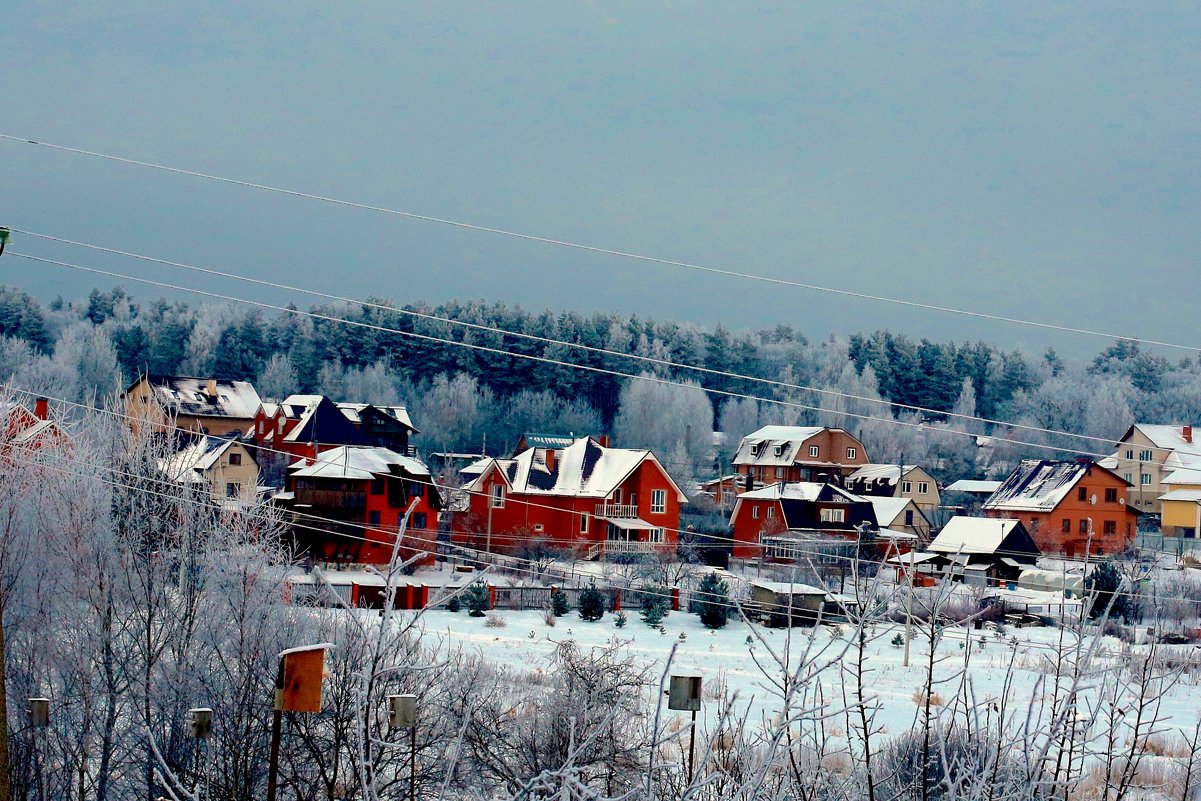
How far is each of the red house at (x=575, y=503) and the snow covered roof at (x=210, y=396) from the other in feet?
66.2

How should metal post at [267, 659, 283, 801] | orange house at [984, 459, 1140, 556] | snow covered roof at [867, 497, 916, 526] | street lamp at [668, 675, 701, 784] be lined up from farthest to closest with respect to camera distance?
snow covered roof at [867, 497, 916, 526], orange house at [984, 459, 1140, 556], street lamp at [668, 675, 701, 784], metal post at [267, 659, 283, 801]

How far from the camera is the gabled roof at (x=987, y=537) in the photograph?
43.8 meters

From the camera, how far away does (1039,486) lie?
53000 mm

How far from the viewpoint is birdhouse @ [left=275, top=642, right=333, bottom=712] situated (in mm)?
5965

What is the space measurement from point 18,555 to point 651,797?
1924cm

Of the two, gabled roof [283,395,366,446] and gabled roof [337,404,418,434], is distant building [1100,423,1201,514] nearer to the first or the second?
gabled roof [337,404,418,434]

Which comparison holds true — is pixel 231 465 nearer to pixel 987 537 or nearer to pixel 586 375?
pixel 987 537

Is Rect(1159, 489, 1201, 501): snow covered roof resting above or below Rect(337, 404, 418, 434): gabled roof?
below

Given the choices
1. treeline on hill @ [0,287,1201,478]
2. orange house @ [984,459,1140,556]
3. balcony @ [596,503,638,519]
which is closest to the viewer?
balcony @ [596,503,638,519]

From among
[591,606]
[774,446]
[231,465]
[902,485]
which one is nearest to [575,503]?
[231,465]

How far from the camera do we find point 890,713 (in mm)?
21797

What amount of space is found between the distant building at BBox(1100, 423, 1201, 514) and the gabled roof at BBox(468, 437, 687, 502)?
949 inches

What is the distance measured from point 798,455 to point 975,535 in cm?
2124

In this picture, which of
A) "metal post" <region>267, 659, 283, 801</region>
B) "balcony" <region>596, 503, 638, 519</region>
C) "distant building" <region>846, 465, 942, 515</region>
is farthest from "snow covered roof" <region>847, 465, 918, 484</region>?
"metal post" <region>267, 659, 283, 801</region>
